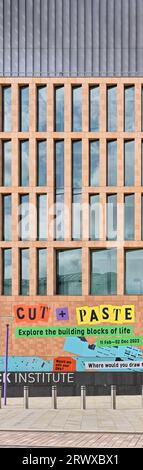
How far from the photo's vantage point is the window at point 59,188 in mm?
26312

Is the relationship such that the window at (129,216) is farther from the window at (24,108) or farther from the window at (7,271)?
the window at (24,108)

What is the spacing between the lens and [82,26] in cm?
2655

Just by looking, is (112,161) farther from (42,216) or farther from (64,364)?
(64,364)

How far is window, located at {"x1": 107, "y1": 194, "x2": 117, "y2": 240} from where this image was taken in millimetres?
26375

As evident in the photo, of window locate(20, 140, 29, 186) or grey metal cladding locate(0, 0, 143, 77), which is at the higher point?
grey metal cladding locate(0, 0, 143, 77)

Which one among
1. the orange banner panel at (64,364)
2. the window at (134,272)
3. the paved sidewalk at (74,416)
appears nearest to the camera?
the paved sidewalk at (74,416)

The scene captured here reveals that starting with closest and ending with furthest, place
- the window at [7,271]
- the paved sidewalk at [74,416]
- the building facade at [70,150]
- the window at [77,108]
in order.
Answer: the paved sidewalk at [74,416], the building facade at [70,150], the window at [7,271], the window at [77,108]

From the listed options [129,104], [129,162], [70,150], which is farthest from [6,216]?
[129,104]

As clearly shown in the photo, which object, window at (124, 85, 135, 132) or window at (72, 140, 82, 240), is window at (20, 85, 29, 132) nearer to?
window at (72, 140, 82, 240)

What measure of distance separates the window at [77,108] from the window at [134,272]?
21.6 feet

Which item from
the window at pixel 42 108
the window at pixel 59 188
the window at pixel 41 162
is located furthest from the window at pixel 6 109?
the window at pixel 59 188

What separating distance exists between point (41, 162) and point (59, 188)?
157 cm

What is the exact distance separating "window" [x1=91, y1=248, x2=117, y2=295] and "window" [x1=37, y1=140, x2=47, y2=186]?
428cm

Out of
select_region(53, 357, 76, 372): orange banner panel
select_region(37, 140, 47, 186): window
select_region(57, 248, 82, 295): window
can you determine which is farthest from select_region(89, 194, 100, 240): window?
select_region(53, 357, 76, 372): orange banner panel
